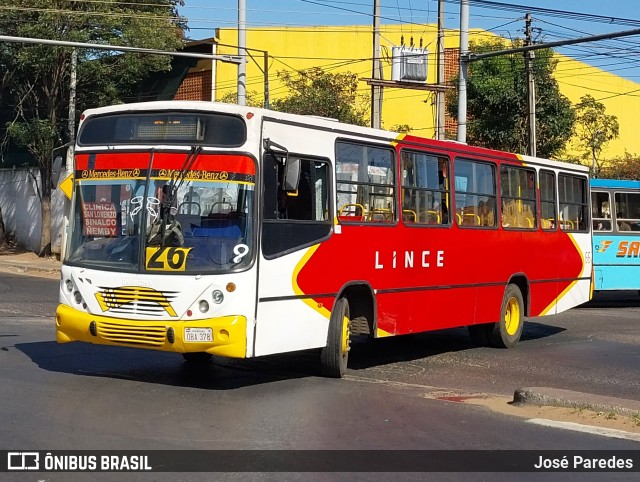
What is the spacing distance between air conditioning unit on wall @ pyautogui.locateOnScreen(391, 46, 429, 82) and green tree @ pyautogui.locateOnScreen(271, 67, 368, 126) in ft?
19.2

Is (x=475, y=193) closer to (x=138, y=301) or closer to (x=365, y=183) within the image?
(x=365, y=183)

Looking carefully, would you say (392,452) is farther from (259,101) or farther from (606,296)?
(259,101)

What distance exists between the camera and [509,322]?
15180 mm

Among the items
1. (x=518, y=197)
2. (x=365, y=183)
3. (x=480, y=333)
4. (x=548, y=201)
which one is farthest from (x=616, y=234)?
(x=365, y=183)

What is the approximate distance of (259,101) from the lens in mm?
40469

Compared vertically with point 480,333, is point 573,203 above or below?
above

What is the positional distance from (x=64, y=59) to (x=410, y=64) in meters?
12.7

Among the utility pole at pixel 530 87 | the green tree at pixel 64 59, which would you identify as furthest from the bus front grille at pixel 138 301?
the green tree at pixel 64 59

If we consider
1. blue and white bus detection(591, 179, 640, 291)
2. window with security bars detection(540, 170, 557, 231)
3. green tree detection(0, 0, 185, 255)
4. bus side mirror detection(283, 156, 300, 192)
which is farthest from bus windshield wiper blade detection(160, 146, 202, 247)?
green tree detection(0, 0, 185, 255)

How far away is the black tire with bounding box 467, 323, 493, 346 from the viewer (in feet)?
49.1

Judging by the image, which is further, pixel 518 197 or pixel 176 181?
pixel 518 197

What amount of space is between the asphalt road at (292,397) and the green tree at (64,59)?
1920 cm

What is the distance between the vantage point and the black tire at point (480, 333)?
15.0 m

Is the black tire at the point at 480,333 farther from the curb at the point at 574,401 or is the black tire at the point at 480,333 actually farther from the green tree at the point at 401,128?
the green tree at the point at 401,128
